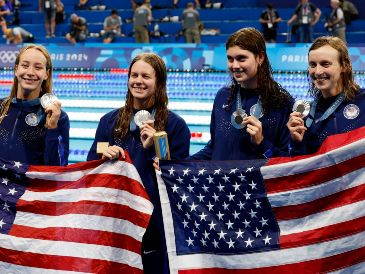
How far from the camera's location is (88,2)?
21.9 m

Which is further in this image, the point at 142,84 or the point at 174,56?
the point at 174,56

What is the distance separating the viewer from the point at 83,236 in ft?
11.9

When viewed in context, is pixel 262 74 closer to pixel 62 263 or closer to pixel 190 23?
pixel 62 263

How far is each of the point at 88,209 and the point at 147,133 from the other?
20.8 inches

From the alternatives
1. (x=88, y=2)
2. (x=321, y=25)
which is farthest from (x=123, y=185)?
(x=88, y=2)

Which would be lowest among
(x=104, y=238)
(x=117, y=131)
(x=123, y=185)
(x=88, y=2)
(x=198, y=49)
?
(x=104, y=238)

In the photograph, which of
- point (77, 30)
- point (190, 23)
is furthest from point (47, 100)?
point (77, 30)

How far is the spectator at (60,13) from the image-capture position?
20.5m

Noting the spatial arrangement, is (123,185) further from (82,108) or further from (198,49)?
(198,49)

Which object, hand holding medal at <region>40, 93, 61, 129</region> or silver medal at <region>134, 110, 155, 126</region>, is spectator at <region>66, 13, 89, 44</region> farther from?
silver medal at <region>134, 110, 155, 126</region>

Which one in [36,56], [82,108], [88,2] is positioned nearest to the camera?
[36,56]

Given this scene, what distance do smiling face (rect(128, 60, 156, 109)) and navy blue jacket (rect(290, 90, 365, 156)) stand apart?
0.80 m

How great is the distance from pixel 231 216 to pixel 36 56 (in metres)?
1.44

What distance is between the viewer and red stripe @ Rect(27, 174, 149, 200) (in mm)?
3594
